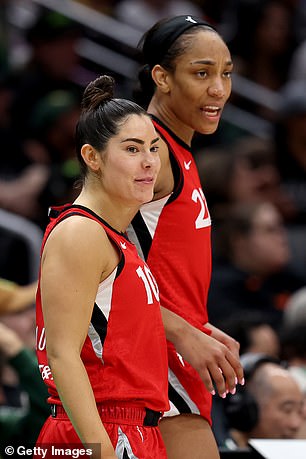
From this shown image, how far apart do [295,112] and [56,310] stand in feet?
17.0

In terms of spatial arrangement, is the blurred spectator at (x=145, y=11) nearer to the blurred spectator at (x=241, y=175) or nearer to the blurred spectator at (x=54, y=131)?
the blurred spectator at (x=54, y=131)

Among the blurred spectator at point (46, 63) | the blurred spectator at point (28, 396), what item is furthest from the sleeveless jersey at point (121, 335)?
the blurred spectator at point (46, 63)

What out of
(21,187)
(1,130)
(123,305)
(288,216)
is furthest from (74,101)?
(123,305)

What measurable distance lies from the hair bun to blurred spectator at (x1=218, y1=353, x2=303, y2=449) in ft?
6.55

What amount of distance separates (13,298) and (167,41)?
2.14 metres

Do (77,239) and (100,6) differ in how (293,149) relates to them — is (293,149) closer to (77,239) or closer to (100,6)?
(100,6)

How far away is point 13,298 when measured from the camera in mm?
5312

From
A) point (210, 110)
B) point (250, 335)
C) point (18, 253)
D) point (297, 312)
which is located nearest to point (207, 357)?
point (210, 110)

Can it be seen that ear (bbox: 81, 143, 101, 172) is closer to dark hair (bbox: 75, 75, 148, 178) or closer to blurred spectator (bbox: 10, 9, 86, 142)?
dark hair (bbox: 75, 75, 148, 178)

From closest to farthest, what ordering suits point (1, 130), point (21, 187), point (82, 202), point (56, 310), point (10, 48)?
point (56, 310) < point (82, 202) < point (21, 187) < point (1, 130) < point (10, 48)

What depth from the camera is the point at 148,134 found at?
3168 millimetres

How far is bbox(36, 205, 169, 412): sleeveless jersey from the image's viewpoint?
121 inches

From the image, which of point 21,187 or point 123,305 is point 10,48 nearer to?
point 21,187

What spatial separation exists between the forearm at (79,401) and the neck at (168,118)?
100 centimetres
